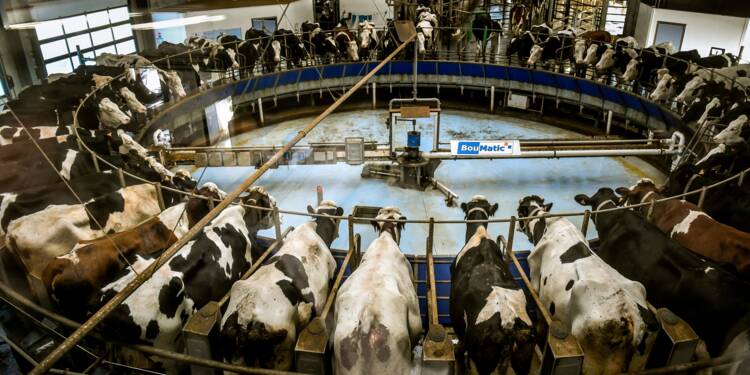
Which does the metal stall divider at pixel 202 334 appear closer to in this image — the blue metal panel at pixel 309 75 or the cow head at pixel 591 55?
the blue metal panel at pixel 309 75

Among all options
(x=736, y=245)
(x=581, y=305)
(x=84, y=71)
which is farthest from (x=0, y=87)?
(x=736, y=245)

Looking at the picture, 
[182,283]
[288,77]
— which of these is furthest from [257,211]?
[288,77]

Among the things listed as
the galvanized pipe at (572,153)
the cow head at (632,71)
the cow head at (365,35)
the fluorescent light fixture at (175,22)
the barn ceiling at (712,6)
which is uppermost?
the barn ceiling at (712,6)

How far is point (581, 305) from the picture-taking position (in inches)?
170

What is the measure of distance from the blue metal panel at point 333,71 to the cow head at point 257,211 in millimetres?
8308

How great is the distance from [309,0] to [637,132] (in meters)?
14.5

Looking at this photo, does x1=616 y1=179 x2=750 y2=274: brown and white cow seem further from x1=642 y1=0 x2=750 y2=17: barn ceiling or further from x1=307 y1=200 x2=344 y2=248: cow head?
x1=642 y1=0 x2=750 y2=17: barn ceiling

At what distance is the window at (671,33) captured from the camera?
15890 mm

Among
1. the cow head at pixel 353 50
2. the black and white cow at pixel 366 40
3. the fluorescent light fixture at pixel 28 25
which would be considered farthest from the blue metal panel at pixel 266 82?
the fluorescent light fixture at pixel 28 25

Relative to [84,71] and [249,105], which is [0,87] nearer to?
[84,71]

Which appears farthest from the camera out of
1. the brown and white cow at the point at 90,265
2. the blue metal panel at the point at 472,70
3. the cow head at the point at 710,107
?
the blue metal panel at the point at 472,70

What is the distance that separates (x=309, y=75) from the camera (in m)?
14.8

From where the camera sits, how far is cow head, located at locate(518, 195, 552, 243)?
21.2 feet

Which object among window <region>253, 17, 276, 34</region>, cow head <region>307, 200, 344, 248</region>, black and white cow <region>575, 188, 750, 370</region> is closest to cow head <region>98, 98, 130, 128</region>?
cow head <region>307, 200, 344, 248</region>
